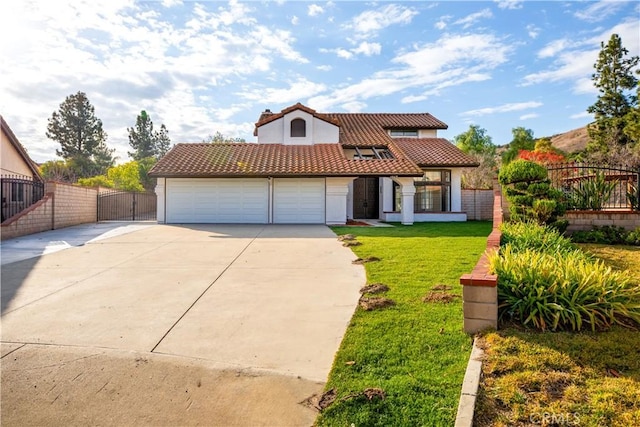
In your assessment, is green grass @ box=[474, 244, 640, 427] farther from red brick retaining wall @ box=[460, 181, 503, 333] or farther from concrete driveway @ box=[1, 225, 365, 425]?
concrete driveway @ box=[1, 225, 365, 425]

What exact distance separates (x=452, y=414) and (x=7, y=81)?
1475 centimetres

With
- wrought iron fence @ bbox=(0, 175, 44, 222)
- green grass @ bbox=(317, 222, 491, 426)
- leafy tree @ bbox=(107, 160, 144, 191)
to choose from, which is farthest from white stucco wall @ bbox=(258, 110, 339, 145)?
leafy tree @ bbox=(107, 160, 144, 191)

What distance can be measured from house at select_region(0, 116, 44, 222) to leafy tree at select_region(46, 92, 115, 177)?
24994 mm

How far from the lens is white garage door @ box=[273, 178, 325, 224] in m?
17.8

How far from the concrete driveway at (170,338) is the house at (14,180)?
26.8 feet

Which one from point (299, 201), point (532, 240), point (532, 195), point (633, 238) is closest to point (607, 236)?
point (633, 238)

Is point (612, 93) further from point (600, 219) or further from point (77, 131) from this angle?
point (77, 131)

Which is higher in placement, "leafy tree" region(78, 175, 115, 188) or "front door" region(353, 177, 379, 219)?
"leafy tree" region(78, 175, 115, 188)

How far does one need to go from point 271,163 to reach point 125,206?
34.6 ft

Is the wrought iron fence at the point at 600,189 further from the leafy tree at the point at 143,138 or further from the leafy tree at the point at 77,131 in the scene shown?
the leafy tree at the point at 143,138

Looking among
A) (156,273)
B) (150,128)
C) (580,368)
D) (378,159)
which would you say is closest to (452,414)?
(580,368)

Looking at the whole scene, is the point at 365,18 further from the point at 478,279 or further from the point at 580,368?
the point at 580,368

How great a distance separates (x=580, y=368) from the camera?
10.0ft

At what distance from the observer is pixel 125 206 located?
862 inches
